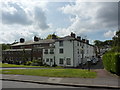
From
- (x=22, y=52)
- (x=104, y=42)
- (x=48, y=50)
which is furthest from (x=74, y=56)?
(x=104, y=42)

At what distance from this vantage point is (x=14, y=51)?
5212 cm

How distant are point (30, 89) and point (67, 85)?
3.05m

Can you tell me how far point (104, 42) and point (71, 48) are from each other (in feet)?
234

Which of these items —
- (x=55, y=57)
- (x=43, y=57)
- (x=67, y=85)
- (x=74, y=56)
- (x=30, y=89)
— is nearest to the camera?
(x=30, y=89)

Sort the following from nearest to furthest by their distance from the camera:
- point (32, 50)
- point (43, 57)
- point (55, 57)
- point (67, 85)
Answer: point (67, 85) < point (55, 57) < point (43, 57) < point (32, 50)

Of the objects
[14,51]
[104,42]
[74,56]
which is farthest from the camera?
[104,42]

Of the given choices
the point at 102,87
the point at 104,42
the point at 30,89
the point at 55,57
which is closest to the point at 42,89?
the point at 30,89

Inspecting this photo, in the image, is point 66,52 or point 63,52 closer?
point 66,52

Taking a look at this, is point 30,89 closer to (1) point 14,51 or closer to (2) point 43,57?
(2) point 43,57

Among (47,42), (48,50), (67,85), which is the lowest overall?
(67,85)

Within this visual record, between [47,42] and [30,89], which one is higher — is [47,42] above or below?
above

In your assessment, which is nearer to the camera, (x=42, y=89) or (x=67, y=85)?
(x=42, y=89)

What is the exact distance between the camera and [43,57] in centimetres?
4259

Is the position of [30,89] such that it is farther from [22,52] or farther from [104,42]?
[104,42]
